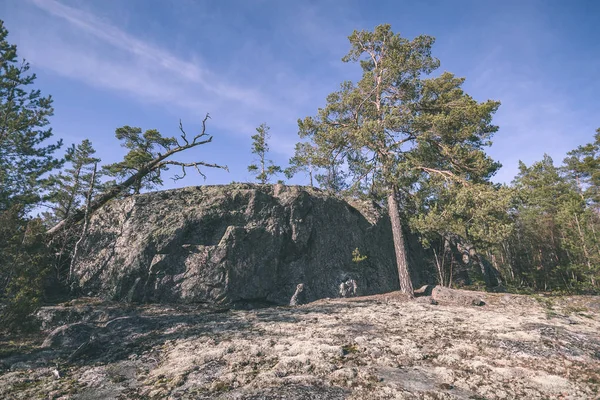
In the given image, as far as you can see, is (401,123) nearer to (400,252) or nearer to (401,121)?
(401,121)

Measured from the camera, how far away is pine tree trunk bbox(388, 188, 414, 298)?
13.8 m

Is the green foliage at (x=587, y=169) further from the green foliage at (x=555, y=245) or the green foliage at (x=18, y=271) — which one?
the green foliage at (x=18, y=271)

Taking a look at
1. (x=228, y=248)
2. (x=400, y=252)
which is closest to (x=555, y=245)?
(x=400, y=252)

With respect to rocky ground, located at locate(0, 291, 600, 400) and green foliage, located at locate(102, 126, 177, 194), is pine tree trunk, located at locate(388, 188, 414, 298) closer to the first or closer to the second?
rocky ground, located at locate(0, 291, 600, 400)

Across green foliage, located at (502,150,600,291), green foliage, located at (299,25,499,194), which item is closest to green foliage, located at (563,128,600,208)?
green foliage, located at (502,150,600,291)

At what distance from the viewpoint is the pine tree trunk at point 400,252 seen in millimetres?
13812

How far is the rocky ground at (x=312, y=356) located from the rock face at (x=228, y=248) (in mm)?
2127

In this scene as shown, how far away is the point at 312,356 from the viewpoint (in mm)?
5734

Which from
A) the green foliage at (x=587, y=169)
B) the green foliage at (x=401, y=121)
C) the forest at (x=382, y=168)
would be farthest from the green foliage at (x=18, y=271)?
the green foliage at (x=587, y=169)

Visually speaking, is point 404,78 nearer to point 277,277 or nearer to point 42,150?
point 277,277

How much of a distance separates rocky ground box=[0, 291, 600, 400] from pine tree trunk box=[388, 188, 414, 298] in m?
3.87

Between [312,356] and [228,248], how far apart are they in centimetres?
792

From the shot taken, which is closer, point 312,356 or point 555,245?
point 312,356

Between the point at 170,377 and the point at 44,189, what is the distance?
22.8 m
